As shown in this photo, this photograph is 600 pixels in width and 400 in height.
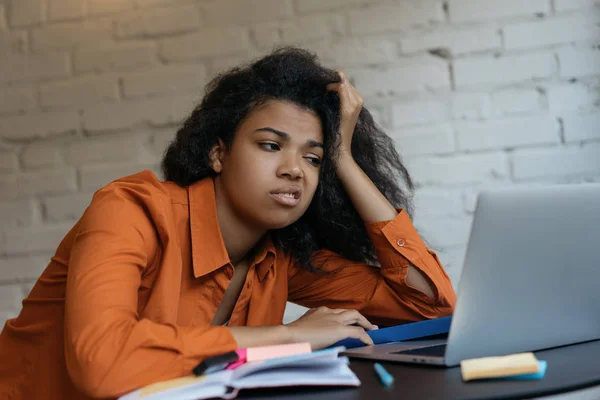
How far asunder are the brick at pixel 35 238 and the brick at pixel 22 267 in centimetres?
2

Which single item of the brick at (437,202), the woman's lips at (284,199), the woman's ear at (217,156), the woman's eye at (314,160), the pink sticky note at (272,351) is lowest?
the brick at (437,202)

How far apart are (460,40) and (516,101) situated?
22 centimetres

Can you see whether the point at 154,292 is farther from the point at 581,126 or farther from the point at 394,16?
the point at 581,126

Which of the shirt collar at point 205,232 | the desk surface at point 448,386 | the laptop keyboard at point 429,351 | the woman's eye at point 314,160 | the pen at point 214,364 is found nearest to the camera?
the desk surface at point 448,386

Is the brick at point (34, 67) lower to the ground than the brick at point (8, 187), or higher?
higher

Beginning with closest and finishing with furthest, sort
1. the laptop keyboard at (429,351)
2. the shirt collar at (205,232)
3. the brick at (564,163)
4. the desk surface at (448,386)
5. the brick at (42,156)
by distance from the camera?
the desk surface at (448,386)
the laptop keyboard at (429,351)
the shirt collar at (205,232)
the brick at (564,163)
the brick at (42,156)

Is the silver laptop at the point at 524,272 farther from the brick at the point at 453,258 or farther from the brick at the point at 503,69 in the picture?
the brick at the point at 503,69

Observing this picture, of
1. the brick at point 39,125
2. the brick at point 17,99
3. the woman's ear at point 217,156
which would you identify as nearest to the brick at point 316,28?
the woman's ear at point 217,156

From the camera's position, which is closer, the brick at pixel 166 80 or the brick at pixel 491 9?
the brick at pixel 491 9

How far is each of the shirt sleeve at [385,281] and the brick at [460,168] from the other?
0.42 m

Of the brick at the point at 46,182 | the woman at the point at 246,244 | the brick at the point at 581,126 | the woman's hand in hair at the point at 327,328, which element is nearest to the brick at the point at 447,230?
the woman at the point at 246,244

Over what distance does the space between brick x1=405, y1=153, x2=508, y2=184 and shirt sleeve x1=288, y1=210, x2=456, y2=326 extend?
0.42 meters

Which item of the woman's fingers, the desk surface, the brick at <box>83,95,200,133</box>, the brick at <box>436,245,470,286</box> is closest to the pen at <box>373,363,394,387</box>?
the desk surface

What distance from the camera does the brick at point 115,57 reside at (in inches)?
78.8
